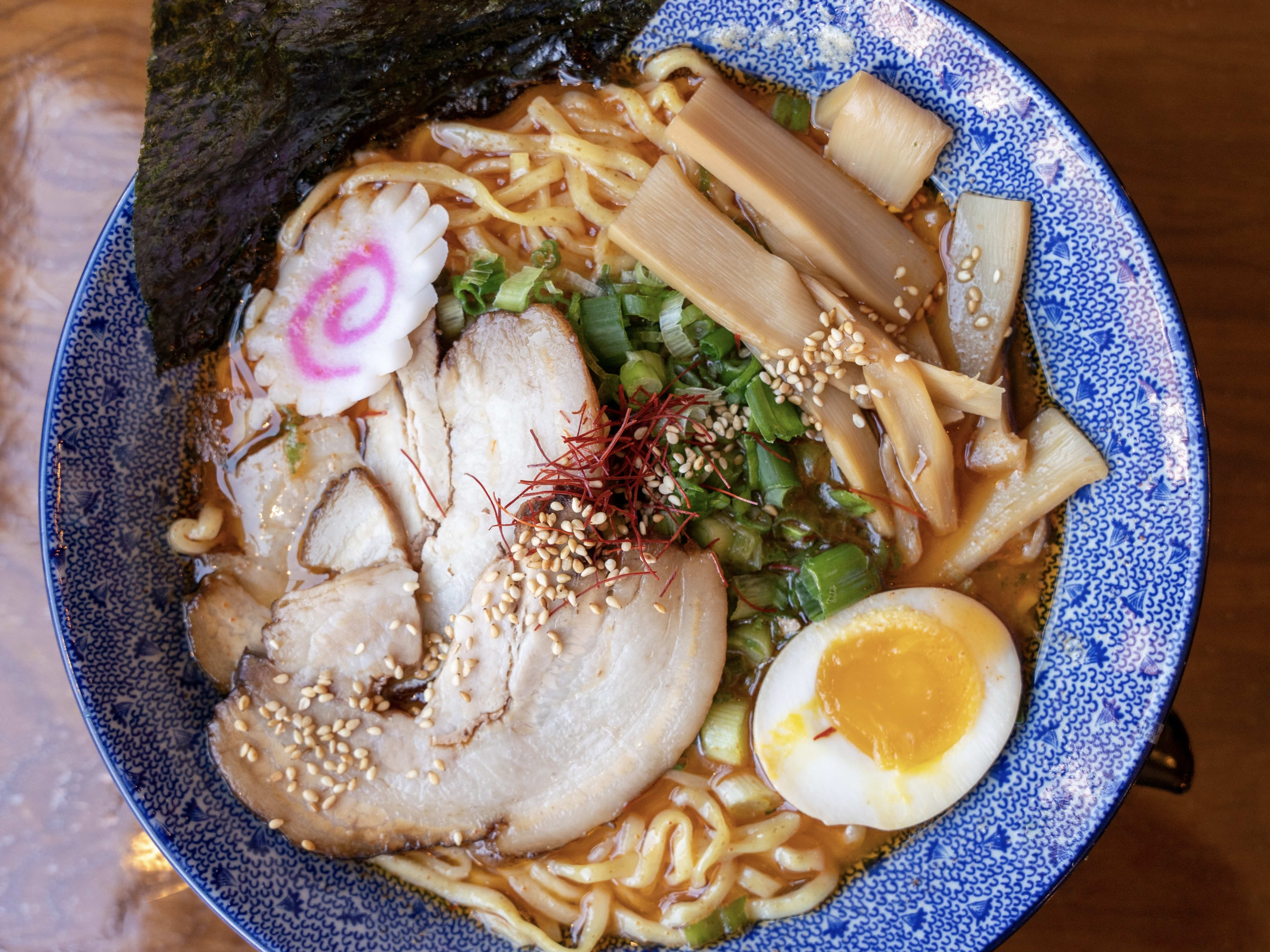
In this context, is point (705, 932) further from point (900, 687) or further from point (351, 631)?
point (351, 631)

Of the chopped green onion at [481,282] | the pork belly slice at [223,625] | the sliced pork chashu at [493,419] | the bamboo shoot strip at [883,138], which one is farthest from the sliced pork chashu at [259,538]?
the bamboo shoot strip at [883,138]

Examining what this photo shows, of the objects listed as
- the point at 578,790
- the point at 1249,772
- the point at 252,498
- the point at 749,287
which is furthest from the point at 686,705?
the point at 1249,772

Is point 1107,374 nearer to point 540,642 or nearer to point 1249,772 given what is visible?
point 1249,772

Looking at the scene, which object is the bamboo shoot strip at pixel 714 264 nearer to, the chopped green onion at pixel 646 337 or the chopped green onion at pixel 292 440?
the chopped green onion at pixel 646 337

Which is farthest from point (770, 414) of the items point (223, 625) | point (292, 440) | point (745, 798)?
point (223, 625)

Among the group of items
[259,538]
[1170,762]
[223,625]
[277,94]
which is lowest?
[1170,762]

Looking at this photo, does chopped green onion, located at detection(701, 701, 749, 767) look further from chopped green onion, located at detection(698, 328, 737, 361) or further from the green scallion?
chopped green onion, located at detection(698, 328, 737, 361)
